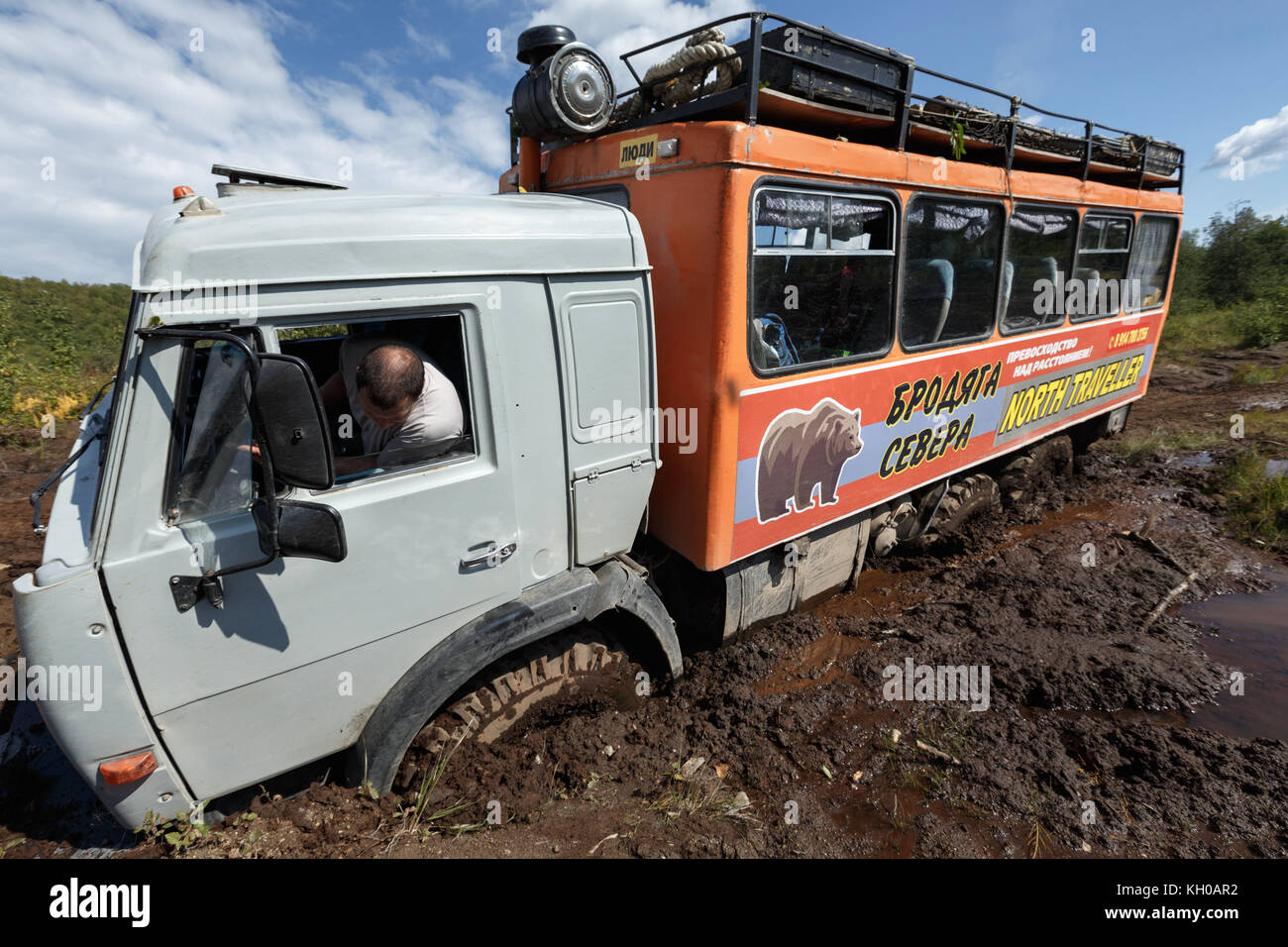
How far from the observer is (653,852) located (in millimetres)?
2432

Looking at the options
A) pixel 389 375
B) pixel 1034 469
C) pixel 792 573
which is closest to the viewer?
pixel 389 375

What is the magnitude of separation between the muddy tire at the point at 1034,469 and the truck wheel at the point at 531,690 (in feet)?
15.4

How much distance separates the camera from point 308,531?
5.83ft

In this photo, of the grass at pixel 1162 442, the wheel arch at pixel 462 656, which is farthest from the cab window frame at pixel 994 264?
the grass at pixel 1162 442

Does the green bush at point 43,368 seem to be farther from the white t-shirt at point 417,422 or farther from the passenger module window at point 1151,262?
the passenger module window at point 1151,262

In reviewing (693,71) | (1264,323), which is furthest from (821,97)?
(1264,323)

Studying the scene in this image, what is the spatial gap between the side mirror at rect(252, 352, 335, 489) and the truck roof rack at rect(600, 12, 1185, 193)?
2162 millimetres

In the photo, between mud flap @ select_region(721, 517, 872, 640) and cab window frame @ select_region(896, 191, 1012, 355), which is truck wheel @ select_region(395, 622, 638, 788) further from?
cab window frame @ select_region(896, 191, 1012, 355)

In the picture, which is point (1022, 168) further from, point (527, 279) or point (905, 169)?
point (527, 279)

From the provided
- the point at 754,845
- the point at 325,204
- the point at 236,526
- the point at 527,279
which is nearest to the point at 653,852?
the point at 754,845

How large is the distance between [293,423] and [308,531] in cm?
33

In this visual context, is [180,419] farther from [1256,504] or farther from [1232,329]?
[1232,329]

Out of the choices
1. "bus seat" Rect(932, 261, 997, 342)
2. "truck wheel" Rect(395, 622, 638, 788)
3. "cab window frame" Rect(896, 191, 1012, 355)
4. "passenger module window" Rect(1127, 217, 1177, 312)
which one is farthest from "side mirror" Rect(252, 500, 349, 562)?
"passenger module window" Rect(1127, 217, 1177, 312)
